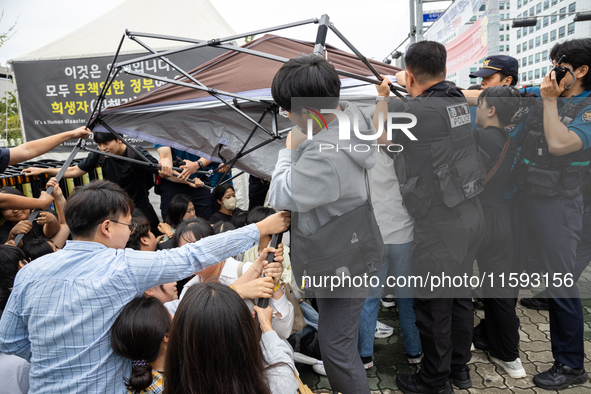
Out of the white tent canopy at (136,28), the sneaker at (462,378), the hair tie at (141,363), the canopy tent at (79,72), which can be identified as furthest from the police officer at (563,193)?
the white tent canopy at (136,28)

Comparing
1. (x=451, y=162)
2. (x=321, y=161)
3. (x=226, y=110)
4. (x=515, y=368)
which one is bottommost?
(x=515, y=368)

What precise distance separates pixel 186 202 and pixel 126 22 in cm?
446

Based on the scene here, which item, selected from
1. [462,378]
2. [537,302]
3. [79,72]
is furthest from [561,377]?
[79,72]

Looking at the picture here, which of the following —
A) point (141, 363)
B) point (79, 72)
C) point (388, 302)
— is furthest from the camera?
point (79, 72)

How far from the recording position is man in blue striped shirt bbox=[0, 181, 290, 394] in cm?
145

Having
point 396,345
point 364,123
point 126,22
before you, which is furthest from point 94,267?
point 126,22

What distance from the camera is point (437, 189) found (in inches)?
82.2

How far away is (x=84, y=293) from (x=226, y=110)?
74.5 inches

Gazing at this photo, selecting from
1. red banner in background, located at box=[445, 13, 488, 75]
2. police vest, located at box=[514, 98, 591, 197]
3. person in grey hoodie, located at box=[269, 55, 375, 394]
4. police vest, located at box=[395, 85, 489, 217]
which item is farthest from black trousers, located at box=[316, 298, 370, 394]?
red banner in background, located at box=[445, 13, 488, 75]

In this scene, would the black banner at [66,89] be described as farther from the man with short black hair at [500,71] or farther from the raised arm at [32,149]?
the man with short black hair at [500,71]

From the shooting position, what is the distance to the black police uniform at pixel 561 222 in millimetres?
2273

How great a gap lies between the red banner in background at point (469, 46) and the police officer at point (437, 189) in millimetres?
5381

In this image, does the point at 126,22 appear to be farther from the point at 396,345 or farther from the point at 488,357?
the point at 488,357

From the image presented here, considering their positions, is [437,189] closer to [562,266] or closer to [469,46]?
[562,266]
